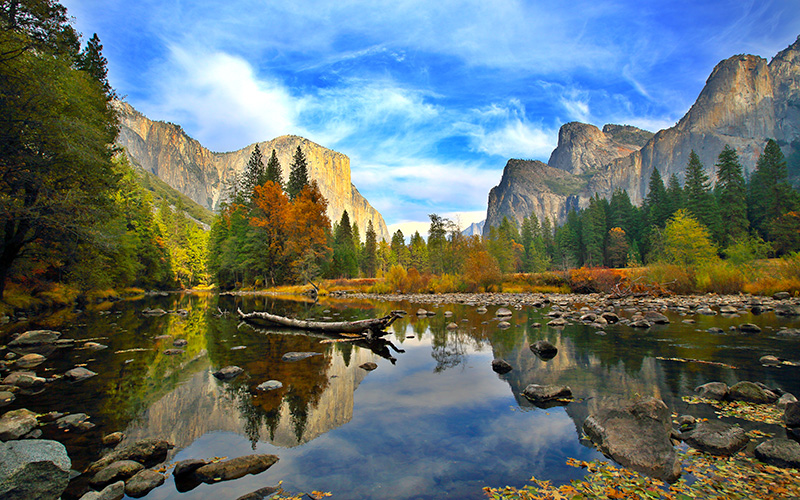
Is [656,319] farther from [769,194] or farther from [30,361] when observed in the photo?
[769,194]

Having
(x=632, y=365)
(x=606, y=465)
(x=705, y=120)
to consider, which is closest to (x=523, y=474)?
(x=606, y=465)

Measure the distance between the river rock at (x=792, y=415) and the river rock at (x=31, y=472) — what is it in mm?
8236

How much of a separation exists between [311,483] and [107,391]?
5371 millimetres

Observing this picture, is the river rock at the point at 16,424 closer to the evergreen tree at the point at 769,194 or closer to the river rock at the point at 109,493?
the river rock at the point at 109,493

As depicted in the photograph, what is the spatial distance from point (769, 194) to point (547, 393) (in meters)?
70.7

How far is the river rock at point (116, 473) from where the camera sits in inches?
134

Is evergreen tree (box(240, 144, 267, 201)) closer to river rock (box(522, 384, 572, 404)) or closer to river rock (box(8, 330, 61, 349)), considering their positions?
river rock (box(8, 330, 61, 349))

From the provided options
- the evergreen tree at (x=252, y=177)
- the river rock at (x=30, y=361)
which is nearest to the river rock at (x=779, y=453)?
the river rock at (x=30, y=361)

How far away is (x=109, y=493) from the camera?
10.3 feet

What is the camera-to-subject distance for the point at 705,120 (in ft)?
614

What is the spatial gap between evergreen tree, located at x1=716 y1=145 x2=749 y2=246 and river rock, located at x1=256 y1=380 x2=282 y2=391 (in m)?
65.7

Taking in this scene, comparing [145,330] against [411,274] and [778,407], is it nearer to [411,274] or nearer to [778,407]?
[778,407]

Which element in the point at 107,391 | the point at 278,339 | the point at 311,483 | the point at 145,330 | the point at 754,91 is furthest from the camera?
the point at 754,91

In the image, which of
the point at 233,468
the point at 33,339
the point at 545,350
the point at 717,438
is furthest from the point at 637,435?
the point at 33,339
